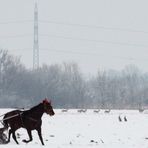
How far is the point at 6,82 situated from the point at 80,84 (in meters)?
21.3

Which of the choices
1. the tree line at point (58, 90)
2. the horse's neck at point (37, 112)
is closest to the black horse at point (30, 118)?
the horse's neck at point (37, 112)

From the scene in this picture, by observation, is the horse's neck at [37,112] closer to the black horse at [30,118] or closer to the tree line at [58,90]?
the black horse at [30,118]

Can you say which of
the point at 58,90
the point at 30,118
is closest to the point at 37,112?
the point at 30,118

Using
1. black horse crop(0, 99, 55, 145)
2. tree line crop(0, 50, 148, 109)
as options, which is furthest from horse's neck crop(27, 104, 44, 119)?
tree line crop(0, 50, 148, 109)

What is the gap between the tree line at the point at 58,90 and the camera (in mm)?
121625

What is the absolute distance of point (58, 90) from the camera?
126 meters

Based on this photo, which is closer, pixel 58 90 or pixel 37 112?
pixel 37 112

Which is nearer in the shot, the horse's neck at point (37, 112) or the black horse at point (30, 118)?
the black horse at point (30, 118)

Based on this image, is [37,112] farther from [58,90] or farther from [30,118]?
[58,90]

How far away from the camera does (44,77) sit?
130000 mm

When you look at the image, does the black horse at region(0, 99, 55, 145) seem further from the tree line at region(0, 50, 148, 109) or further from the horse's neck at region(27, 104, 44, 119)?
the tree line at region(0, 50, 148, 109)

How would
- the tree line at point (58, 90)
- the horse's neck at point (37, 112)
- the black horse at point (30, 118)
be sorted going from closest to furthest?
the black horse at point (30, 118) < the horse's neck at point (37, 112) < the tree line at point (58, 90)

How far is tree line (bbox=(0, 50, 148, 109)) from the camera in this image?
121625mm

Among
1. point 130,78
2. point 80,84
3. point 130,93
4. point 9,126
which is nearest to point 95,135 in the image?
point 9,126
